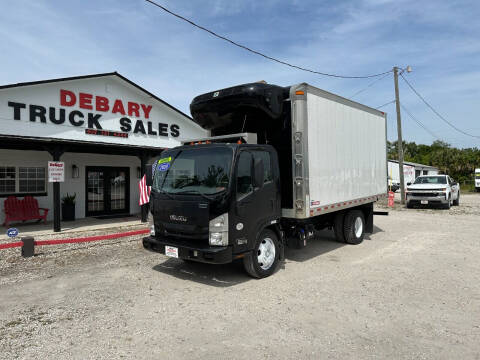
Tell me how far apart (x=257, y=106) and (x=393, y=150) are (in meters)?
70.5

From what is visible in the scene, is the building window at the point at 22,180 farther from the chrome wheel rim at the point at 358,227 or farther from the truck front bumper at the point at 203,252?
the chrome wheel rim at the point at 358,227

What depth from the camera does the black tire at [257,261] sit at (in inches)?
211

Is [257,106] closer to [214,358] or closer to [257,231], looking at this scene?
[257,231]

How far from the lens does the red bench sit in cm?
1129

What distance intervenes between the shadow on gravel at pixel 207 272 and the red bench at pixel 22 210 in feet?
25.0

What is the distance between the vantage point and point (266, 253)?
225 inches

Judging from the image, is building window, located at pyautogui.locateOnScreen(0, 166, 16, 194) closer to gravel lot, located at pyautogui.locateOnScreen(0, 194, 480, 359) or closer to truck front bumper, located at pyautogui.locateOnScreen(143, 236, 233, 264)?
gravel lot, located at pyautogui.locateOnScreen(0, 194, 480, 359)

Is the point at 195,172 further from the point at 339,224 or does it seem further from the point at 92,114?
the point at 92,114

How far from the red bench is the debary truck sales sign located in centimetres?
233

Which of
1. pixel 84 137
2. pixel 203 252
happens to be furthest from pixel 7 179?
pixel 203 252

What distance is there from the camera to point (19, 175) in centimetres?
1202

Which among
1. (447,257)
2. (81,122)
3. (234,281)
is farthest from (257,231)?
(81,122)

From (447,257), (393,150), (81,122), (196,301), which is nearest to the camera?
(196,301)

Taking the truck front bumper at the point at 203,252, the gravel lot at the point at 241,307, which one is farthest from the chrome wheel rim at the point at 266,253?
the truck front bumper at the point at 203,252
